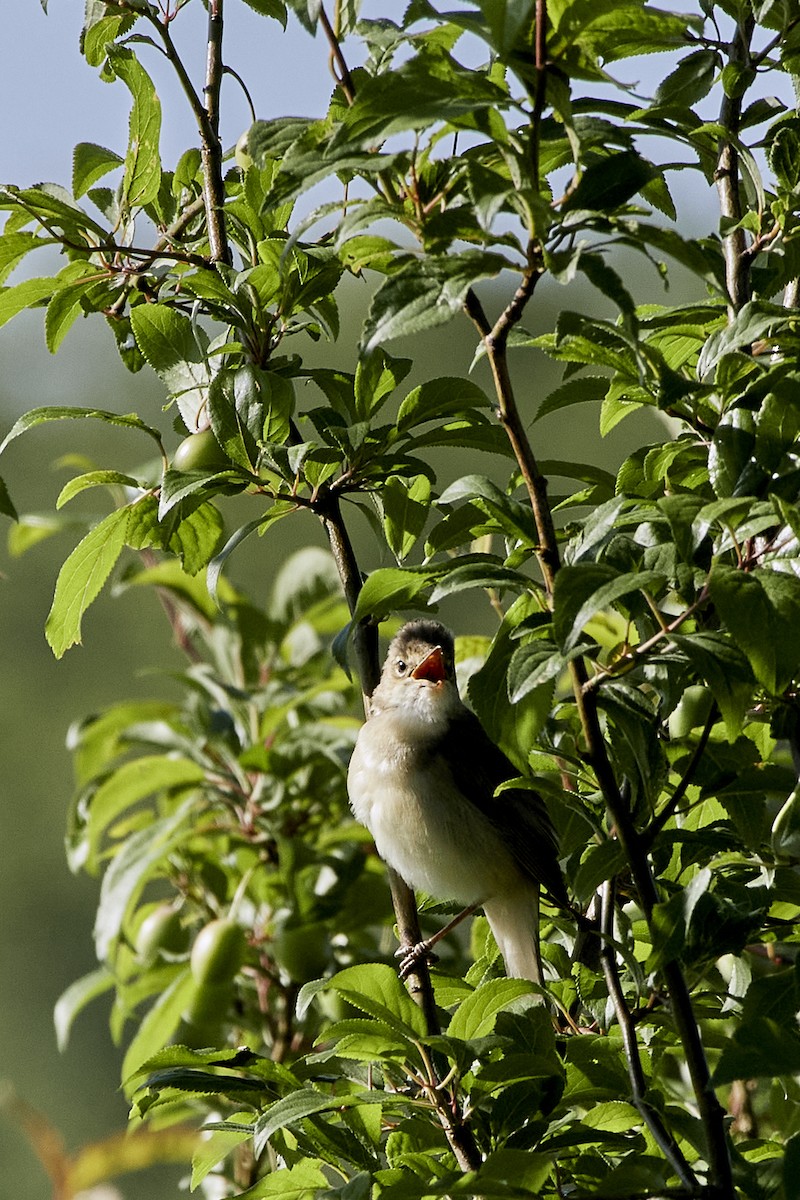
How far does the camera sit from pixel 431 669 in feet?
9.64

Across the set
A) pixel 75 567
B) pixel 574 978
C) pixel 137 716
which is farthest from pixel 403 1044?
pixel 137 716

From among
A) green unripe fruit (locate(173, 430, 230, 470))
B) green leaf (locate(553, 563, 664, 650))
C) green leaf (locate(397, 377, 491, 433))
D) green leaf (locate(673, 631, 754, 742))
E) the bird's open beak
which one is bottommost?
the bird's open beak

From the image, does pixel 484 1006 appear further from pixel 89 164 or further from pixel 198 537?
pixel 89 164

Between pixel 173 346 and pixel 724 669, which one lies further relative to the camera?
pixel 173 346

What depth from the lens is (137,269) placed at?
1.57 meters

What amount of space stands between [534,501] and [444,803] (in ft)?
5.67

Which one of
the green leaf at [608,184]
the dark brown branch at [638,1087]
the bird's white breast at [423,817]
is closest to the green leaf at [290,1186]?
the dark brown branch at [638,1087]

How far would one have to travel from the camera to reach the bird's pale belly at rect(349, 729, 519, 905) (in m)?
2.58

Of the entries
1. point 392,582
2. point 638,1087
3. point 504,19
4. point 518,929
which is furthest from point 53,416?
point 518,929

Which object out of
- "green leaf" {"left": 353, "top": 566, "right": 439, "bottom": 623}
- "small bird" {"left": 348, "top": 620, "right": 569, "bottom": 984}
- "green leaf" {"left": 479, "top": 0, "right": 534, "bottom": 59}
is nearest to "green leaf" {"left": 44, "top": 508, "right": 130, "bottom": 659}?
"green leaf" {"left": 353, "top": 566, "right": 439, "bottom": 623}

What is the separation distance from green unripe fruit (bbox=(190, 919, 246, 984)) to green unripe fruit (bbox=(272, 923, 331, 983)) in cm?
9

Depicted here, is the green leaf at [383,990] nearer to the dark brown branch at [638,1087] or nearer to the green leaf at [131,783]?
the dark brown branch at [638,1087]

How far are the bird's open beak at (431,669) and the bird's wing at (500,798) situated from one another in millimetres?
104

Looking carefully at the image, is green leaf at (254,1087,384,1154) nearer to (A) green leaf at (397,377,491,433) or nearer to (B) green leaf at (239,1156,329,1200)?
(B) green leaf at (239,1156,329,1200)
